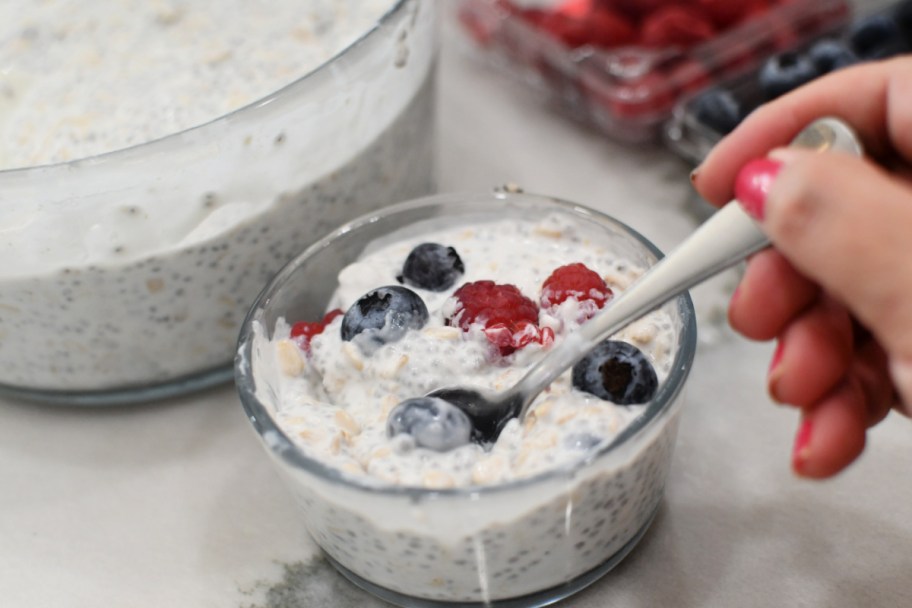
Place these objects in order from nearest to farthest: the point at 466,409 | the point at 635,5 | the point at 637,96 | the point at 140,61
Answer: the point at 466,409, the point at 140,61, the point at 637,96, the point at 635,5

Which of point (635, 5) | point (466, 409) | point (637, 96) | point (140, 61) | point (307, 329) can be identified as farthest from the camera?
point (635, 5)

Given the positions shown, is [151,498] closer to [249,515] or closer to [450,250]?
[249,515]

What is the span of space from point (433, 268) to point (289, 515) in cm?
28

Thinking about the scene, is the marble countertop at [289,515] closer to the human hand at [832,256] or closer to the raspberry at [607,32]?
the human hand at [832,256]

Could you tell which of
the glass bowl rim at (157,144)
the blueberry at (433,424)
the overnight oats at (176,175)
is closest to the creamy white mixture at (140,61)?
the overnight oats at (176,175)

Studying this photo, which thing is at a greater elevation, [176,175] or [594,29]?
[176,175]

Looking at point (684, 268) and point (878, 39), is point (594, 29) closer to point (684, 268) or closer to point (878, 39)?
point (878, 39)

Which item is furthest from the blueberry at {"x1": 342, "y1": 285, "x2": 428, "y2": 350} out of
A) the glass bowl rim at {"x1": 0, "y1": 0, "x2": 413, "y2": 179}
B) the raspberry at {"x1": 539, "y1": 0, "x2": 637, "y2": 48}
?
the raspberry at {"x1": 539, "y1": 0, "x2": 637, "y2": 48}

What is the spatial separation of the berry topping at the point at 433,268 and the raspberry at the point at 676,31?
617 millimetres

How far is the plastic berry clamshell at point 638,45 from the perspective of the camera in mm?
1300

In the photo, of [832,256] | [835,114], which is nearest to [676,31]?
[835,114]

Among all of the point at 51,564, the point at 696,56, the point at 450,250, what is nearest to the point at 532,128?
the point at 696,56

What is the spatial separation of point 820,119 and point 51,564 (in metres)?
0.78

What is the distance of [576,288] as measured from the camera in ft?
2.75
